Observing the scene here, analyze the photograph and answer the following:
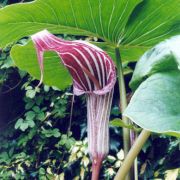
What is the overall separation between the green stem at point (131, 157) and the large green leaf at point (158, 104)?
0.08 m

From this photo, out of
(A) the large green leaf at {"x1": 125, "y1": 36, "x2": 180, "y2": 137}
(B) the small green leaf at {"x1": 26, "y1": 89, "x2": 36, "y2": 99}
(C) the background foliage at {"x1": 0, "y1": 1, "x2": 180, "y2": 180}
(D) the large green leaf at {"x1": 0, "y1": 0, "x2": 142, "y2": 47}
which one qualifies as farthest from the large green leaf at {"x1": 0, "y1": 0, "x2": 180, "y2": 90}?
(B) the small green leaf at {"x1": 26, "y1": 89, "x2": 36, "y2": 99}

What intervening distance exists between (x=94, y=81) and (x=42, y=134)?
1025 mm

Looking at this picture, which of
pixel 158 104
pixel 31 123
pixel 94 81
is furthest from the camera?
pixel 31 123

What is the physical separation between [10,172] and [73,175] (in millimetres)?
304

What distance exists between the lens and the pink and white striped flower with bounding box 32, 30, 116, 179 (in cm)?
56

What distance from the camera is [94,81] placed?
59 centimetres

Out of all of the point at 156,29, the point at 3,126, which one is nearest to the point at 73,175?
the point at 3,126

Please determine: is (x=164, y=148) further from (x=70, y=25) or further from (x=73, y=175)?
(x=70, y=25)

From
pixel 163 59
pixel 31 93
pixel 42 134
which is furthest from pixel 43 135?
pixel 163 59

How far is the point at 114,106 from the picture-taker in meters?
1.38

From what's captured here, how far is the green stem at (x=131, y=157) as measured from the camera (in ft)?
1.85

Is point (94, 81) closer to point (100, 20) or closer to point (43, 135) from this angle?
point (100, 20)

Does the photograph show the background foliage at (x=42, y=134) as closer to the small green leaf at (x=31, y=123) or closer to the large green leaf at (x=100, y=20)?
the small green leaf at (x=31, y=123)

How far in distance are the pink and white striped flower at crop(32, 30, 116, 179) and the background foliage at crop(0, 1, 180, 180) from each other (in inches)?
28.2
